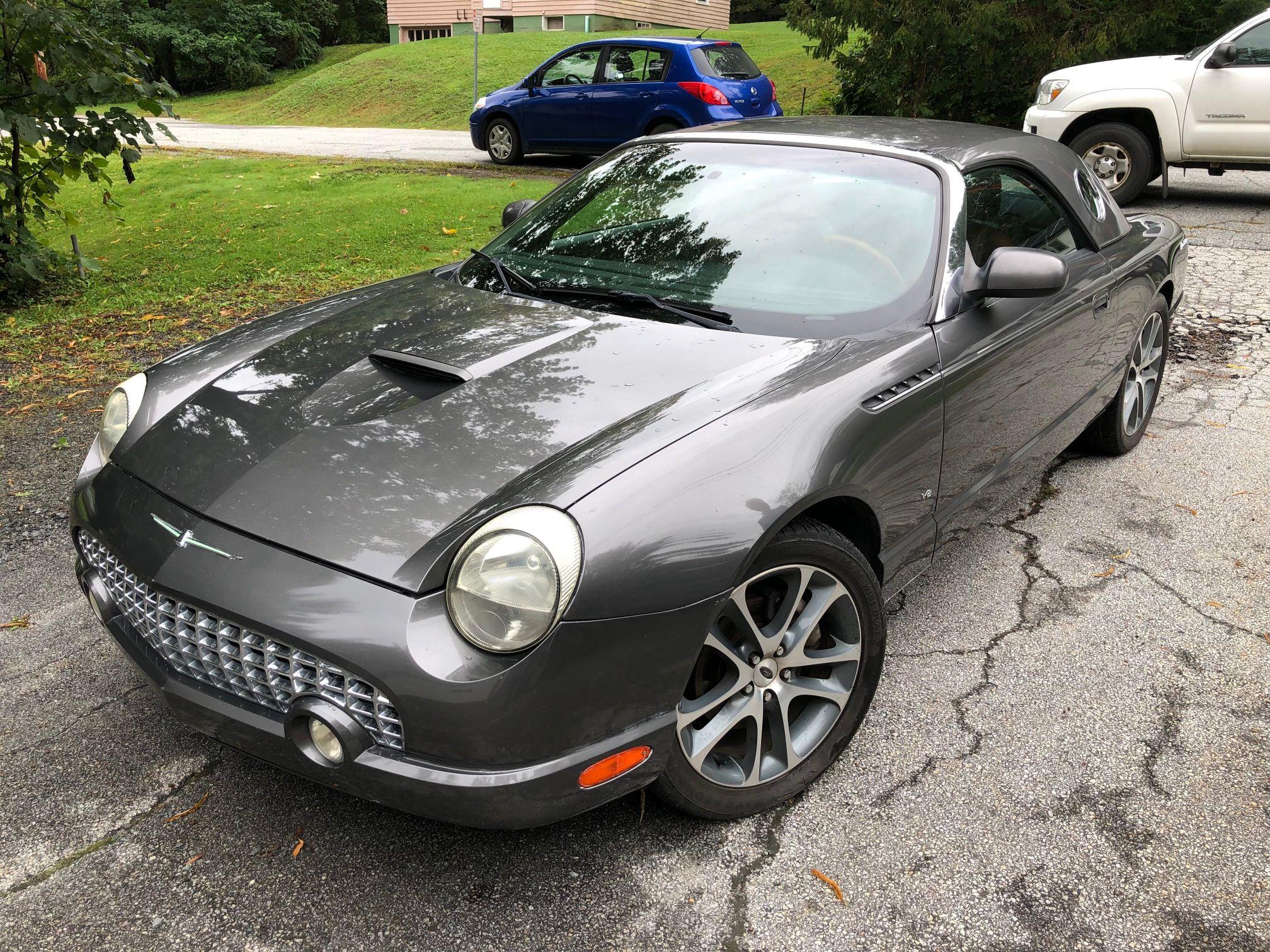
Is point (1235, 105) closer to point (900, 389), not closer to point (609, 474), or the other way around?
point (900, 389)

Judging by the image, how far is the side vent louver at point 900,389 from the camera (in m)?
2.45

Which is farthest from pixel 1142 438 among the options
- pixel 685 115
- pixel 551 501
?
pixel 685 115

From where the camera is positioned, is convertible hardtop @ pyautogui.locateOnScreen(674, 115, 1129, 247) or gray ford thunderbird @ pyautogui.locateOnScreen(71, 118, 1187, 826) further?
convertible hardtop @ pyautogui.locateOnScreen(674, 115, 1129, 247)

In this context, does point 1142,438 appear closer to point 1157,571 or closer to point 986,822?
point 1157,571

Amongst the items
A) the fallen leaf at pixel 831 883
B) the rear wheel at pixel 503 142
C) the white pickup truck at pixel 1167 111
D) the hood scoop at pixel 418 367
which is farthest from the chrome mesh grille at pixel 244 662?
the rear wheel at pixel 503 142

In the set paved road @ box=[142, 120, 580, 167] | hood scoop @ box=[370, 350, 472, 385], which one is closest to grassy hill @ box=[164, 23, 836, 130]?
paved road @ box=[142, 120, 580, 167]

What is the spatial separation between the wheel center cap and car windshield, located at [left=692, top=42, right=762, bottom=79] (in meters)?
11.0

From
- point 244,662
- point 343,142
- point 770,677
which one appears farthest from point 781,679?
point 343,142

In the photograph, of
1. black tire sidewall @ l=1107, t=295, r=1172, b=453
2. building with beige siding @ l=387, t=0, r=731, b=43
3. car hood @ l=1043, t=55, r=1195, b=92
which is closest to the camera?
black tire sidewall @ l=1107, t=295, r=1172, b=453

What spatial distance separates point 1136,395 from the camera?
4391mm

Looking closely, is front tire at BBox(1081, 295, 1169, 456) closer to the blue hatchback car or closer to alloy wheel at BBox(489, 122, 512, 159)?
the blue hatchback car

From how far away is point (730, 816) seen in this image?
2254mm

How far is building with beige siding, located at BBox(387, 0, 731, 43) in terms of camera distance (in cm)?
3344

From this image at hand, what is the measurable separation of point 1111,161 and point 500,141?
7692 mm
